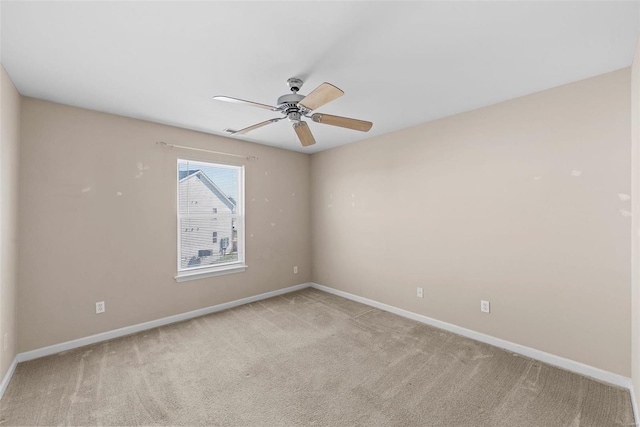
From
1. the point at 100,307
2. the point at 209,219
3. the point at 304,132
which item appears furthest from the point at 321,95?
the point at 100,307

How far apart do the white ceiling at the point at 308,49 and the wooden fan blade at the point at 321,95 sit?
0.29 m

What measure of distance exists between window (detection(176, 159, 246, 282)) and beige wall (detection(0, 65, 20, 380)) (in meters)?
1.44

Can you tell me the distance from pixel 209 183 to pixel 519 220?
3.76 m

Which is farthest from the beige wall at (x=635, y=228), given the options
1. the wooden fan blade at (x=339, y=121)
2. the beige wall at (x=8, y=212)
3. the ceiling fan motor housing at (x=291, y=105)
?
the beige wall at (x=8, y=212)

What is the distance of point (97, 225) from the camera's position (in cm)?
297

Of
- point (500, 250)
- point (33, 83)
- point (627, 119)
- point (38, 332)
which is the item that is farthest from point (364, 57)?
point (38, 332)

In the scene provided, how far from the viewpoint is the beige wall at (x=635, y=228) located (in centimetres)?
181

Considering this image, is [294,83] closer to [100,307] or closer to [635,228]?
[635,228]

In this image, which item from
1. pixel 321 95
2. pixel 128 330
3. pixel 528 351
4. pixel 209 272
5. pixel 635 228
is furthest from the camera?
pixel 209 272

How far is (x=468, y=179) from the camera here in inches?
120

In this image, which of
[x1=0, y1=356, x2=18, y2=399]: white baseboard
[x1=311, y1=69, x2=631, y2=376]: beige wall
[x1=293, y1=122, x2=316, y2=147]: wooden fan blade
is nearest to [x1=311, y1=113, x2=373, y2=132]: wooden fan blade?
[x1=293, y1=122, x2=316, y2=147]: wooden fan blade

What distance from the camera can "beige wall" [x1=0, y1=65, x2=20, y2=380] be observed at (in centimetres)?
212

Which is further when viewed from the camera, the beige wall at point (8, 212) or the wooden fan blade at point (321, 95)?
the beige wall at point (8, 212)

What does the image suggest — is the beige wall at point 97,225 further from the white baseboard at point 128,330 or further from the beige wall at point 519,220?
the beige wall at point 519,220
